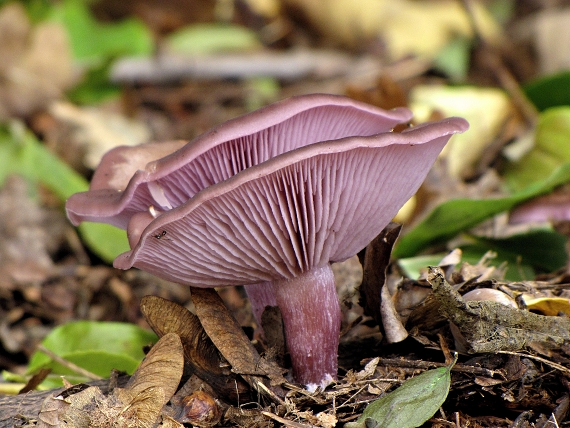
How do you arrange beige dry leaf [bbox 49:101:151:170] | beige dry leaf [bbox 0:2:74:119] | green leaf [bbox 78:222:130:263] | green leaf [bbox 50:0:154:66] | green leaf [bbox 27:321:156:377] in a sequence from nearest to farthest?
green leaf [bbox 27:321:156:377] → green leaf [bbox 78:222:130:263] → beige dry leaf [bbox 49:101:151:170] → beige dry leaf [bbox 0:2:74:119] → green leaf [bbox 50:0:154:66]

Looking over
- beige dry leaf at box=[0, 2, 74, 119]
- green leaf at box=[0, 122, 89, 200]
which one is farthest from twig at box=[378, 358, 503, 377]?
beige dry leaf at box=[0, 2, 74, 119]

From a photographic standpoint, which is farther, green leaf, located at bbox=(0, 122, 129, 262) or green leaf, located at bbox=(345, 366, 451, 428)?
green leaf, located at bbox=(0, 122, 129, 262)

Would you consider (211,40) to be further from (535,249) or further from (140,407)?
(140,407)

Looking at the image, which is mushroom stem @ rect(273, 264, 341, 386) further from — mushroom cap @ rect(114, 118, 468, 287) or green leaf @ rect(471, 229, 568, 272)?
green leaf @ rect(471, 229, 568, 272)

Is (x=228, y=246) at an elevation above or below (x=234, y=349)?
above

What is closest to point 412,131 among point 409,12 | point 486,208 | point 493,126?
point 486,208

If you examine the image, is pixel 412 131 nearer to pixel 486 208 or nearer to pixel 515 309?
pixel 515 309

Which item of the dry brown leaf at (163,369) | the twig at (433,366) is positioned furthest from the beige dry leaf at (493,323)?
the dry brown leaf at (163,369)
